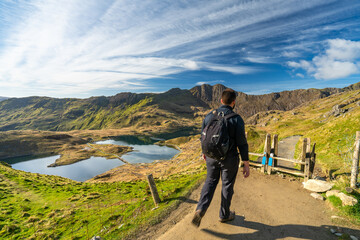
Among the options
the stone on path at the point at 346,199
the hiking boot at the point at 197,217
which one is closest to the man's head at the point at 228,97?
the hiking boot at the point at 197,217

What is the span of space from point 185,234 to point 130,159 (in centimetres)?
11792

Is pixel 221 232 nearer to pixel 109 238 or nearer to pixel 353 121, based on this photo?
pixel 109 238

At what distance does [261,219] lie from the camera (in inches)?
233

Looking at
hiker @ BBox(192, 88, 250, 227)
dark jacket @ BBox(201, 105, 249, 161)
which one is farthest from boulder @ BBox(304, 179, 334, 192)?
dark jacket @ BBox(201, 105, 249, 161)

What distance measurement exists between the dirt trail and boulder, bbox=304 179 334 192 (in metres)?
0.31

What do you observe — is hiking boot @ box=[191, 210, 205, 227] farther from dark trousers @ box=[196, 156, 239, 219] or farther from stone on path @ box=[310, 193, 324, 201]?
stone on path @ box=[310, 193, 324, 201]

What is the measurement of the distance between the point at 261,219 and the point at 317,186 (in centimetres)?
468

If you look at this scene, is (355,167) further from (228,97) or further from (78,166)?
(78,166)

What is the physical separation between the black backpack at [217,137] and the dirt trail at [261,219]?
278 centimetres

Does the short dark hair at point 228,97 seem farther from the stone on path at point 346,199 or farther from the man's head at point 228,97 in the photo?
the stone on path at point 346,199

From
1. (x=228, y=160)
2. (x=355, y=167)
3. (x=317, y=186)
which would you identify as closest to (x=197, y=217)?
(x=228, y=160)

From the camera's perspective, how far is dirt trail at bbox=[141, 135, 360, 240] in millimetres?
5121

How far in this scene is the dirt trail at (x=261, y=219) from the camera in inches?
202

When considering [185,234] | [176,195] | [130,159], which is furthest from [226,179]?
[130,159]
